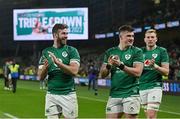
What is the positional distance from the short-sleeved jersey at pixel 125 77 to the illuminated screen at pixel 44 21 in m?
44.1

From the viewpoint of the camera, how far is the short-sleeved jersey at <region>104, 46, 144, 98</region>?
862 centimetres

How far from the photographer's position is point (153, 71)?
35.4ft

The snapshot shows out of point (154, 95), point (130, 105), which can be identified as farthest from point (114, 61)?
point (154, 95)

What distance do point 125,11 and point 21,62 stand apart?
2892 centimetres

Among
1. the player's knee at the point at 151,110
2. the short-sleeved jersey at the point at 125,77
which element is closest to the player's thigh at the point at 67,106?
the short-sleeved jersey at the point at 125,77

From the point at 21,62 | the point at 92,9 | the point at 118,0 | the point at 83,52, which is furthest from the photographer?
the point at 21,62

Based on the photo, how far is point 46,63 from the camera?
842 centimetres

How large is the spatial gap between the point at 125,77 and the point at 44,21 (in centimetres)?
4641

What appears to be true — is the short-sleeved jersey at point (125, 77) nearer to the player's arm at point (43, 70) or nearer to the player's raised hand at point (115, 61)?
the player's raised hand at point (115, 61)

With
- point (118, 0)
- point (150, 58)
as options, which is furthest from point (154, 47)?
point (118, 0)

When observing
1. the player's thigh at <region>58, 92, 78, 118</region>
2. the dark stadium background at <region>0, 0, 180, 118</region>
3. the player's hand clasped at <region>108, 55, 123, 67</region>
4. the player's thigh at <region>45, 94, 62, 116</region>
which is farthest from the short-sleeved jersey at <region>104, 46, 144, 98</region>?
the dark stadium background at <region>0, 0, 180, 118</region>

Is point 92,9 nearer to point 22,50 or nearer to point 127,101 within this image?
point 22,50

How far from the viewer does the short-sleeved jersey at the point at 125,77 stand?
28.3 feet

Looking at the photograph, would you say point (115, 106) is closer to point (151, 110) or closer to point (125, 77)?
point (125, 77)
